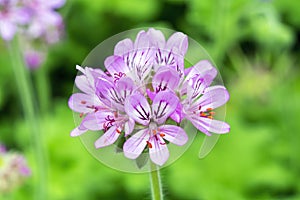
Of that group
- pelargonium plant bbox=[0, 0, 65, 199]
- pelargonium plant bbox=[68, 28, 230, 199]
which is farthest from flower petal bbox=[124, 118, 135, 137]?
pelargonium plant bbox=[0, 0, 65, 199]

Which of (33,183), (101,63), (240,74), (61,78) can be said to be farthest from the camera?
(61,78)

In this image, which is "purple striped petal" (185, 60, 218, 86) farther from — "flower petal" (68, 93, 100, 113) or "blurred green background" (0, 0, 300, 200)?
"blurred green background" (0, 0, 300, 200)

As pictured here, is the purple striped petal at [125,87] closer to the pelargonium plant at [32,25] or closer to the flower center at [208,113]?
the flower center at [208,113]

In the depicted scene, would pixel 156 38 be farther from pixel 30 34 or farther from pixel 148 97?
pixel 30 34

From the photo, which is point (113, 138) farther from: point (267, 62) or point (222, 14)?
point (267, 62)

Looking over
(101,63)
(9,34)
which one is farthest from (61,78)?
(101,63)

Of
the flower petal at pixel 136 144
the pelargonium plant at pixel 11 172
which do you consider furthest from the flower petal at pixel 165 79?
the pelargonium plant at pixel 11 172
